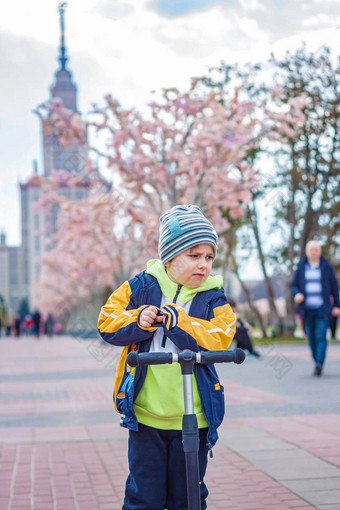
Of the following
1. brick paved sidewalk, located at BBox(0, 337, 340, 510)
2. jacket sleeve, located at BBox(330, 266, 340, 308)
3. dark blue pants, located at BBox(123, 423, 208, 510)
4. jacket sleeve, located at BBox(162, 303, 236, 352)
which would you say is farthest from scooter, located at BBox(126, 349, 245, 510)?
jacket sleeve, located at BBox(330, 266, 340, 308)

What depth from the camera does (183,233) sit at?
301cm

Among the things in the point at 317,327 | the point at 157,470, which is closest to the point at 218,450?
the point at 157,470

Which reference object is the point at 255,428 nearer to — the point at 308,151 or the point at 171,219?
the point at 171,219

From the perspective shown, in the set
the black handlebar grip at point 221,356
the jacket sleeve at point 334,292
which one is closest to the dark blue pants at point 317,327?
the jacket sleeve at point 334,292

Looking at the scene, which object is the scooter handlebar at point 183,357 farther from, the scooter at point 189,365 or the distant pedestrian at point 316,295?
the distant pedestrian at point 316,295

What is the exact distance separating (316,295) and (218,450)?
436cm

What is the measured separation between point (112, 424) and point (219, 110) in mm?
10510

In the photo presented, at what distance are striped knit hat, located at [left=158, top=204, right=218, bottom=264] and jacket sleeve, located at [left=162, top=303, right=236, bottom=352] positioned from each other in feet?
0.76

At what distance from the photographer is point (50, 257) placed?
57344 mm

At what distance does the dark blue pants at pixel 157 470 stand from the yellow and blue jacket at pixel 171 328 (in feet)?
0.28

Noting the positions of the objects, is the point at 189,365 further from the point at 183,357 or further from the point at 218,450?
the point at 218,450

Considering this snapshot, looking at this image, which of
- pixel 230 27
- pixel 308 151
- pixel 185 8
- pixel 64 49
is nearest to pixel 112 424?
pixel 230 27

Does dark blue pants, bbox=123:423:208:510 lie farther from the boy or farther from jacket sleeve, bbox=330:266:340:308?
jacket sleeve, bbox=330:266:340:308

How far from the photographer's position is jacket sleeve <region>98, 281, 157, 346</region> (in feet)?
9.64
